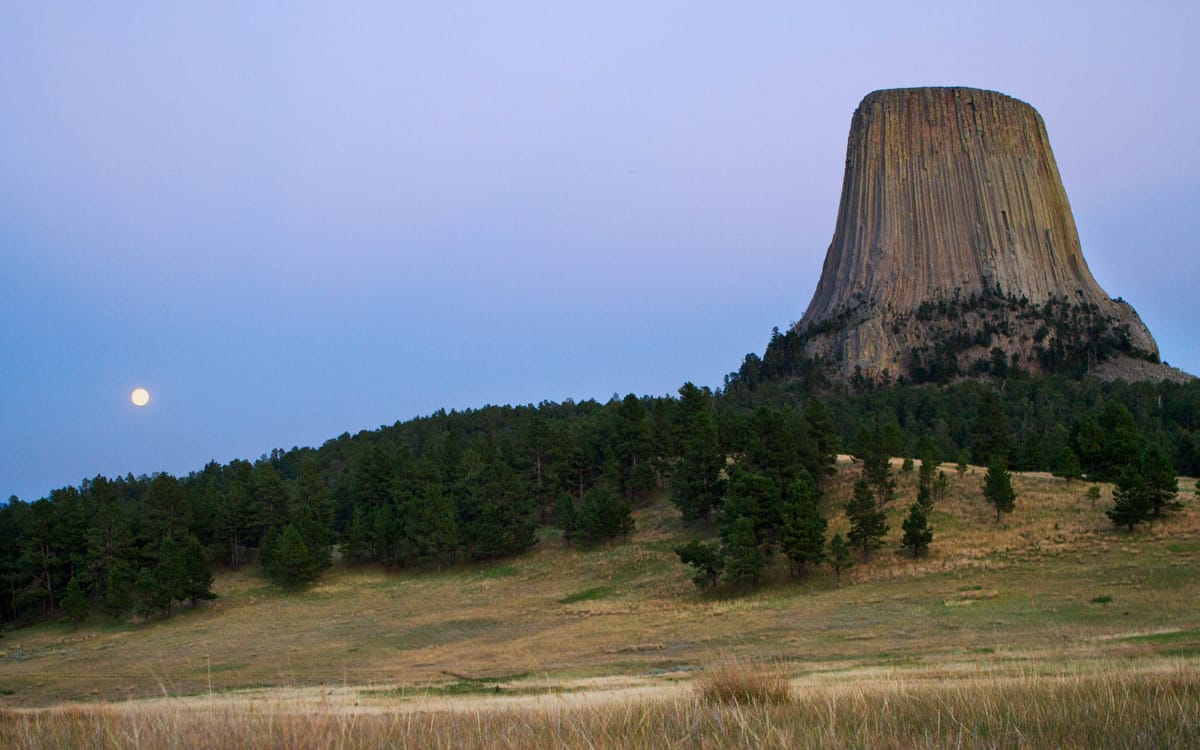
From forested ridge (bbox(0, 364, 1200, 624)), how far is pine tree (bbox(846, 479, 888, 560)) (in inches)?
93.8

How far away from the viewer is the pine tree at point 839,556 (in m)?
41.9

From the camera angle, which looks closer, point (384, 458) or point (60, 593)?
point (60, 593)

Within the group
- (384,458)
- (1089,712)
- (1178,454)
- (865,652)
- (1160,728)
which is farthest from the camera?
(384,458)

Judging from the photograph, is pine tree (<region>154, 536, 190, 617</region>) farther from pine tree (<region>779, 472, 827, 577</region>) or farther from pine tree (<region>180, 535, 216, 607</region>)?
pine tree (<region>779, 472, 827, 577</region>)

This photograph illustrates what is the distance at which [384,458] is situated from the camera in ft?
250

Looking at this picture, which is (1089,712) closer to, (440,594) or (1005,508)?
(1005,508)

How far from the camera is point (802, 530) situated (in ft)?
141

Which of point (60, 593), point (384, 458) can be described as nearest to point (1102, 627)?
point (384, 458)

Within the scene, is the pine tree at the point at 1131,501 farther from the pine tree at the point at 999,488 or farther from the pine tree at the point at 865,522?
the pine tree at the point at 865,522

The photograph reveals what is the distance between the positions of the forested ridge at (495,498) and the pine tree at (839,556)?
2161 mm

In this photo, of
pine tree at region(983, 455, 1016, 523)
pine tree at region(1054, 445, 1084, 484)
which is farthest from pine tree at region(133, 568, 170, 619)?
pine tree at region(1054, 445, 1084, 484)

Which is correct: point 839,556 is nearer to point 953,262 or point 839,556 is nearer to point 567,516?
point 567,516

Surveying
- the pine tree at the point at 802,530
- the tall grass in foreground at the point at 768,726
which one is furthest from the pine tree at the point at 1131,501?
the tall grass in foreground at the point at 768,726

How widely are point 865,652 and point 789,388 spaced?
365ft
